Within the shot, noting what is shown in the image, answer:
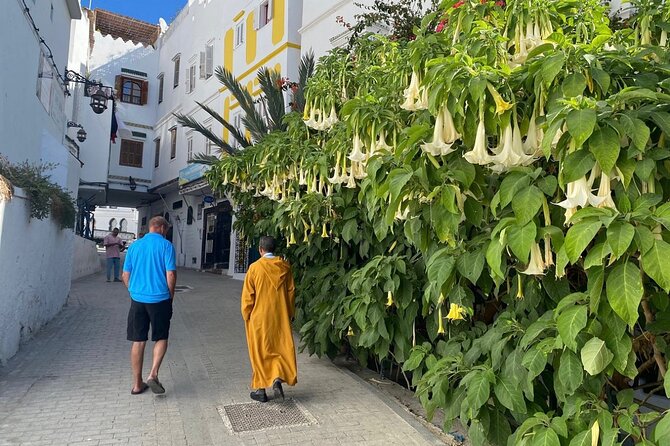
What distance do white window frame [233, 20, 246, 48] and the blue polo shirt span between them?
1334 cm

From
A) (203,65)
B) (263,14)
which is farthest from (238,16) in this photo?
(203,65)

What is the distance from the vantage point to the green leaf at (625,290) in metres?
1.78

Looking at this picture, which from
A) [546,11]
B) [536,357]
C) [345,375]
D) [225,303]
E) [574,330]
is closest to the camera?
[574,330]

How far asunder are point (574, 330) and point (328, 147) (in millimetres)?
2801

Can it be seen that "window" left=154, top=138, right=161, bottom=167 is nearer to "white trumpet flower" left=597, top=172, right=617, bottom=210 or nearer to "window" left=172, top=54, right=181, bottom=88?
"window" left=172, top=54, right=181, bottom=88

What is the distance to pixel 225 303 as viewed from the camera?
11.1 metres

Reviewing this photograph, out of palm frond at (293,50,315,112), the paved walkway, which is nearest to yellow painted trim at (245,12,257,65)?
palm frond at (293,50,315,112)

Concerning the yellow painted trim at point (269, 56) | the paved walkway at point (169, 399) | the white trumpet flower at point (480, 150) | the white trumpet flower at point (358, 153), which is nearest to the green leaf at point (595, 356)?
the white trumpet flower at point (480, 150)

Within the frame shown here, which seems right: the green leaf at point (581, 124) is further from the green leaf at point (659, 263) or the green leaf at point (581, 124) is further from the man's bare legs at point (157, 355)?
the man's bare legs at point (157, 355)

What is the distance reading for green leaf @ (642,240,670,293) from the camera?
1702 mm

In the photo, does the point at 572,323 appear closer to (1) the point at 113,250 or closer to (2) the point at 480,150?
(2) the point at 480,150

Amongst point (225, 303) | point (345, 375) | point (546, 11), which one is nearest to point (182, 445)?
point (345, 375)

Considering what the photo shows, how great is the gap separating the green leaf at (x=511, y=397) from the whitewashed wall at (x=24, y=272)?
15.5ft

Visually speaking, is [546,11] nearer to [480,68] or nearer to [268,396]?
[480,68]
